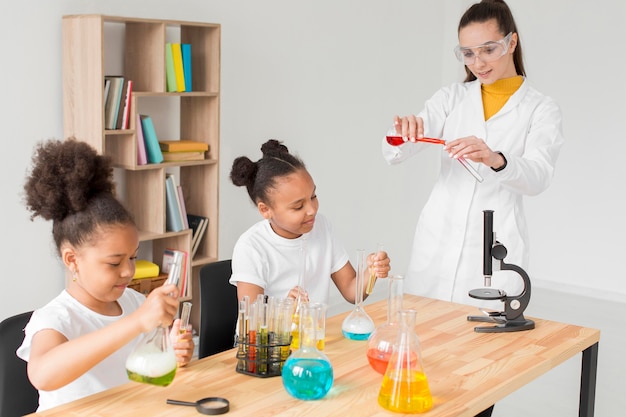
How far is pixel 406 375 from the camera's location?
162cm

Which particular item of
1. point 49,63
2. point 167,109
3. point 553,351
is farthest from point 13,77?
point 553,351

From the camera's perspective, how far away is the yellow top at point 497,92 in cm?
285

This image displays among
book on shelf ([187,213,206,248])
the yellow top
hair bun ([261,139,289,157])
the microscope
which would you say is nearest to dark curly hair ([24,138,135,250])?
hair bun ([261,139,289,157])

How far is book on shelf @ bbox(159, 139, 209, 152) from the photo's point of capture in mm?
3861

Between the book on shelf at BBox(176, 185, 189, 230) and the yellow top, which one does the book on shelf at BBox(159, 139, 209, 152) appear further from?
the yellow top

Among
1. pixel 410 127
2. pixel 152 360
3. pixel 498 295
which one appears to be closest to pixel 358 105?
pixel 410 127

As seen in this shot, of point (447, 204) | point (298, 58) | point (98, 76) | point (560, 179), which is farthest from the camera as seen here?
point (560, 179)

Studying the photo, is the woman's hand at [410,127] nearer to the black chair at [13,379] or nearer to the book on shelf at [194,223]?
the black chair at [13,379]

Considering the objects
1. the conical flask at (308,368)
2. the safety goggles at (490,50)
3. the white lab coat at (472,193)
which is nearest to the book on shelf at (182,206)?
the white lab coat at (472,193)

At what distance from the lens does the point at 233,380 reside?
5.85 feet

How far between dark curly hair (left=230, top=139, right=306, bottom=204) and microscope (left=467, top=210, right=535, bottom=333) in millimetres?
589

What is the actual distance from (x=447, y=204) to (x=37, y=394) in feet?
5.26

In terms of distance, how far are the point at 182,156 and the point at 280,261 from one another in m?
1.63

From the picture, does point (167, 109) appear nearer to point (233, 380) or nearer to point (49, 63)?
point (49, 63)
